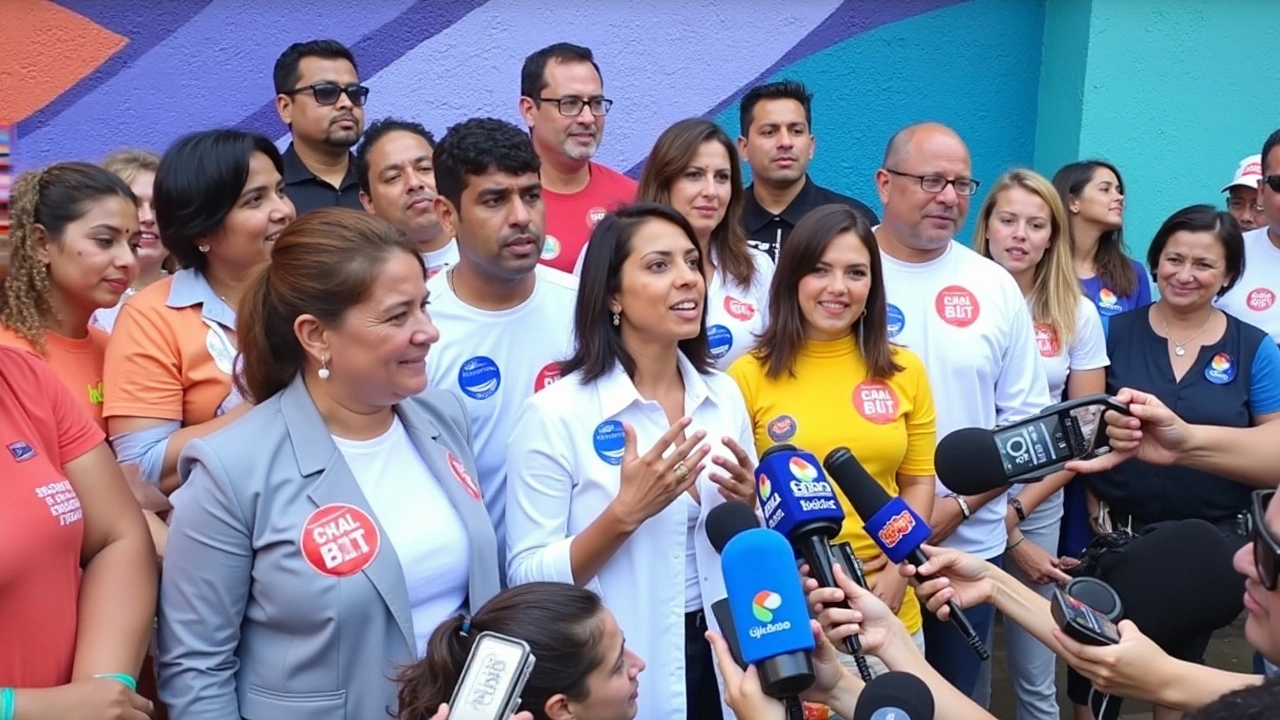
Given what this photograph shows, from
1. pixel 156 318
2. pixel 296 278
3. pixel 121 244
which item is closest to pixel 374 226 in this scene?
pixel 296 278

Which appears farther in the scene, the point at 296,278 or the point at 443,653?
the point at 296,278

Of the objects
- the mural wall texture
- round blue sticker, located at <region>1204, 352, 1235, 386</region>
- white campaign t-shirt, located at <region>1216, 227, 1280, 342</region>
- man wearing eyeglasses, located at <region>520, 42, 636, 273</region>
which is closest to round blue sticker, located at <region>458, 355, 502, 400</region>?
man wearing eyeglasses, located at <region>520, 42, 636, 273</region>

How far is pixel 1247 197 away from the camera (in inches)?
237

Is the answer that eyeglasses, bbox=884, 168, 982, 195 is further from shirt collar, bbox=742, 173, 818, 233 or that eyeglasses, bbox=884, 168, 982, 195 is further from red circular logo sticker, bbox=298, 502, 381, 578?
red circular logo sticker, bbox=298, 502, 381, 578

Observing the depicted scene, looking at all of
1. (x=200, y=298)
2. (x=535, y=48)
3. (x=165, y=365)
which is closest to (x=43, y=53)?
(x=535, y=48)

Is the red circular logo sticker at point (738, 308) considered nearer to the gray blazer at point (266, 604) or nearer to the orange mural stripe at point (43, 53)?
the gray blazer at point (266, 604)

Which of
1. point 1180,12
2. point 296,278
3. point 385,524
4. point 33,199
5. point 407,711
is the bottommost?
point 407,711

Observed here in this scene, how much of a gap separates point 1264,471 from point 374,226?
2578 mm

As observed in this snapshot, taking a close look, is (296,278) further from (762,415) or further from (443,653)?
(762,415)

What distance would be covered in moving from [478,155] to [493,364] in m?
0.62

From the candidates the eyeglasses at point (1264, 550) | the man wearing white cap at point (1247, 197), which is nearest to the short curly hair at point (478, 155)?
the eyeglasses at point (1264, 550)

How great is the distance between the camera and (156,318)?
3.00 meters

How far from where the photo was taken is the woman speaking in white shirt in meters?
2.79

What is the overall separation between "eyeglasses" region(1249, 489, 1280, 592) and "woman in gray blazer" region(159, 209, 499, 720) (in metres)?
1.47
